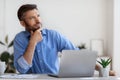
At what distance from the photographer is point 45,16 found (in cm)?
592

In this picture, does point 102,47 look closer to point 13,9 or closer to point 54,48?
point 13,9

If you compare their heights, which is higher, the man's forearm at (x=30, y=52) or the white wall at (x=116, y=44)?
the man's forearm at (x=30, y=52)

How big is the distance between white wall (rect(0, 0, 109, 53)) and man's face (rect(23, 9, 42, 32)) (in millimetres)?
3400

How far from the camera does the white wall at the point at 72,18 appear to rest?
19.3 ft

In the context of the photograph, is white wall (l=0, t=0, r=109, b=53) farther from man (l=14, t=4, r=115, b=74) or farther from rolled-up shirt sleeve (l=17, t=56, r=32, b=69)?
rolled-up shirt sleeve (l=17, t=56, r=32, b=69)

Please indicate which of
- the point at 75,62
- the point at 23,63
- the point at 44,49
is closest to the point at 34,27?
the point at 44,49

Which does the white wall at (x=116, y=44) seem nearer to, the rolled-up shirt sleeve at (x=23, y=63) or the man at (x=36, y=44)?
the man at (x=36, y=44)

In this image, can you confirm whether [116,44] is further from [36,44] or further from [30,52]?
[30,52]

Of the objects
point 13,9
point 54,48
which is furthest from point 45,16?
point 54,48

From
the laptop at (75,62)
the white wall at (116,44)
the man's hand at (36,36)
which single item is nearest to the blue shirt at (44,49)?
the man's hand at (36,36)

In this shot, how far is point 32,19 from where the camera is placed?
2465 mm

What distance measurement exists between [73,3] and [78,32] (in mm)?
600

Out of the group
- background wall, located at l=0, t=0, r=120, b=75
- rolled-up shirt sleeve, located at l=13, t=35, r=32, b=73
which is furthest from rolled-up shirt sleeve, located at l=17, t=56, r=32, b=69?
background wall, located at l=0, t=0, r=120, b=75

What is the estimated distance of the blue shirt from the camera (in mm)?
2470
